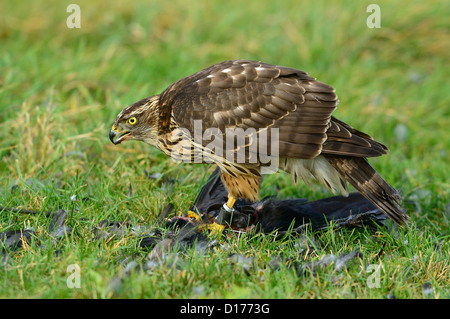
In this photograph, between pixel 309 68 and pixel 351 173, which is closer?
pixel 351 173

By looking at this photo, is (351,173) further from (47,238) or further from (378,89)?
(378,89)

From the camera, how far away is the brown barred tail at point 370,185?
4.75m

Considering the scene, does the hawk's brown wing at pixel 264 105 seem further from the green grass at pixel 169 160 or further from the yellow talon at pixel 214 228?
the green grass at pixel 169 160

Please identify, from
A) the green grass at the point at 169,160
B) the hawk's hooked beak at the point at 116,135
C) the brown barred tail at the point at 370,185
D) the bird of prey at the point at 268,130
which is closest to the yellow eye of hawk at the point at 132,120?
the hawk's hooked beak at the point at 116,135

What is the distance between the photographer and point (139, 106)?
5.14 meters

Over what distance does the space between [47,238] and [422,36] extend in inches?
265

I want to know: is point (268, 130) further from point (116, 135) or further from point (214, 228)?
point (116, 135)

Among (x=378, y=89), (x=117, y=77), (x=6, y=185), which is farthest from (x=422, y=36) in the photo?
(x=6, y=185)

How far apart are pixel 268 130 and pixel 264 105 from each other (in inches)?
7.8

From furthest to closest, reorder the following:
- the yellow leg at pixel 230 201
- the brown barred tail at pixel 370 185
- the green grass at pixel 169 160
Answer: the yellow leg at pixel 230 201
the brown barred tail at pixel 370 185
the green grass at pixel 169 160

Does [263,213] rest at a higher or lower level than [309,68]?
lower

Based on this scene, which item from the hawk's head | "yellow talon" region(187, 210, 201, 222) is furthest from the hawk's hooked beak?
"yellow talon" region(187, 210, 201, 222)

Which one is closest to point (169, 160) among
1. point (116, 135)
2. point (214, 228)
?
point (116, 135)

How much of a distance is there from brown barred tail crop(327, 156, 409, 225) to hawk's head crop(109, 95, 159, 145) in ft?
4.85
